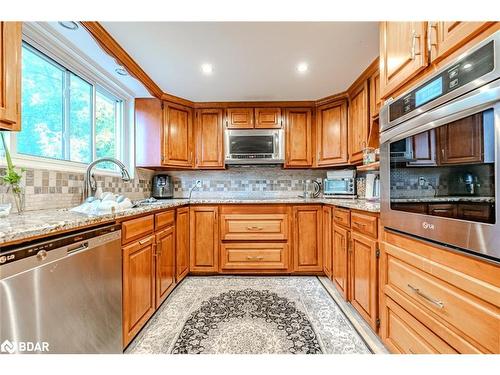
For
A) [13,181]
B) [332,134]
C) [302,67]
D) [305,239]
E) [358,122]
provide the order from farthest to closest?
[332,134]
[305,239]
[358,122]
[302,67]
[13,181]

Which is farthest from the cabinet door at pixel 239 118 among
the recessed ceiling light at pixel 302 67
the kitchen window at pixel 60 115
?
the kitchen window at pixel 60 115

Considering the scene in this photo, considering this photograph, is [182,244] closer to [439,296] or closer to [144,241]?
[144,241]

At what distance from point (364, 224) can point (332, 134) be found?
156cm

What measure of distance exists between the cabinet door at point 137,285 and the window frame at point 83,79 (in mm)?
868

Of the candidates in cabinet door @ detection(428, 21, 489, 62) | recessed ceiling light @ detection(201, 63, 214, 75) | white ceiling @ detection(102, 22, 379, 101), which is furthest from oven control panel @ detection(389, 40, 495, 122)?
recessed ceiling light @ detection(201, 63, 214, 75)

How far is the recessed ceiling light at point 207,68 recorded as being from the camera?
214 cm

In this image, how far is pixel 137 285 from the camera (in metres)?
1.56

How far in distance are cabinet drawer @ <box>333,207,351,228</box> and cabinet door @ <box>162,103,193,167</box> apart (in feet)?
6.18

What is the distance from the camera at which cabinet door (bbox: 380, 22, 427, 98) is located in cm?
112

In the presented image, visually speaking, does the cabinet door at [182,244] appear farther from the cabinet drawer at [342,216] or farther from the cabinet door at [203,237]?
the cabinet drawer at [342,216]

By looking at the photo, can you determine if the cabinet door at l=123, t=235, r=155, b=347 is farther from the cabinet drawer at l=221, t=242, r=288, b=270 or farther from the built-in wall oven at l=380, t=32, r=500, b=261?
the built-in wall oven at l=380, t=32, r=500, b=261

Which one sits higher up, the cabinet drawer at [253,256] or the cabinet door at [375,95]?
the cabinet door at [375,95]

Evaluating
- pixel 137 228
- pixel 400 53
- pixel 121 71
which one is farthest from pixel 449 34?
pixel 121 71

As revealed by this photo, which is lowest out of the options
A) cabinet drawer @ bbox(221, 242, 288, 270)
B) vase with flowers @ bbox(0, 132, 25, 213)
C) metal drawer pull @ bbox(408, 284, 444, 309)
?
cabinet drawer @ bbox(221, 242, 288, 270)
